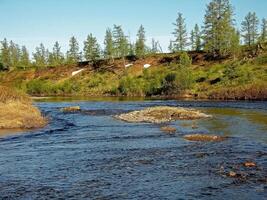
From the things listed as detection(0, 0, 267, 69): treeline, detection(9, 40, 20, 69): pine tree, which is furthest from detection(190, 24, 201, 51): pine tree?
detection(9, 40, 20, 69): pine tree

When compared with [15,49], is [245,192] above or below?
below

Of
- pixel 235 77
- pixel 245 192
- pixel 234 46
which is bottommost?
pixel 245 192

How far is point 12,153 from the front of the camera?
88.8 ft

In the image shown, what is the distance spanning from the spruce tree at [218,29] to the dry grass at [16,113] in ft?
264

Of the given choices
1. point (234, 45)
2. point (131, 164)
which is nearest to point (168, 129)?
point (131, 164)

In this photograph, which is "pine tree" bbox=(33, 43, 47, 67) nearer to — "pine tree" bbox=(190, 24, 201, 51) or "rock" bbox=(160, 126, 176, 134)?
"pine tree" bbox=(190, 24, 201, 51)

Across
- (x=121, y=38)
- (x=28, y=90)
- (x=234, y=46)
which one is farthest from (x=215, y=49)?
Result: (x=28, y=90)

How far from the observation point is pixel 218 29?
120062mm

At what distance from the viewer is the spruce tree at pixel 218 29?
383 ft

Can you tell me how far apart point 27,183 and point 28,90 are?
11131cm

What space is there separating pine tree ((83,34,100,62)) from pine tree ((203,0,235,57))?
4432cm

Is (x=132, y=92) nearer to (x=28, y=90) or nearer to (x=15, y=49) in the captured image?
(x=28, y=90)

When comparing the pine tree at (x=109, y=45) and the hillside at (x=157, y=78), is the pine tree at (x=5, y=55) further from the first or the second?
the pine tree at (x=109, y=45)

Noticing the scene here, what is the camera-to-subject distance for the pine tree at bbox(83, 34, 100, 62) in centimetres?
14950
